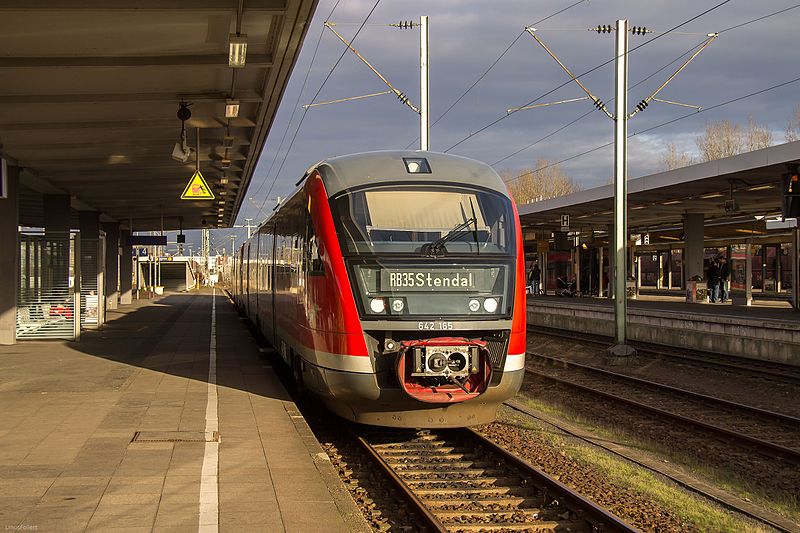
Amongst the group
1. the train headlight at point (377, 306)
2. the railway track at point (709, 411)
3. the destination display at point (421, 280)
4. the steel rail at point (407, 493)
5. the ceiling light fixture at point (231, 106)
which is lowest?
the railway track at point (709, 411)

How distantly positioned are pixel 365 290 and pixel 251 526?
3.54 metres

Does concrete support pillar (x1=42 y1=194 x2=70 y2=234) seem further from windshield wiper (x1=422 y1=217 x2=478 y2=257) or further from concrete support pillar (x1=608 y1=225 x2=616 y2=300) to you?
concrete support pillar (x1=608 y1=225 x2=616 y2=300)

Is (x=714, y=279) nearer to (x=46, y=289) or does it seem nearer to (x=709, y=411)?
(x=709, y=411)

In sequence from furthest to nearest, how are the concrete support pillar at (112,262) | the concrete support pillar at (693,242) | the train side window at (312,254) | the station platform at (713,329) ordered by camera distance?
the concrete support pillar at (112,262), the concrete support pillar at (693,242), the station platform at (713,329), the train side window at (312,254)

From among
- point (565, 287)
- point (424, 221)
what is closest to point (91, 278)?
point (424, 221)

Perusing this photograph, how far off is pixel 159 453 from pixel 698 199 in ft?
71.6

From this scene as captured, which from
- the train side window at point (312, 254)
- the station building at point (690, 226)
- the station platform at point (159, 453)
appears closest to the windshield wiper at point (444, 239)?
the train side window at point (312, 254)

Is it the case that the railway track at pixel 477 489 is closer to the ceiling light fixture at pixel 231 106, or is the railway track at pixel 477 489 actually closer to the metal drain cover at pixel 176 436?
the metal drain cover at pixel 176 436

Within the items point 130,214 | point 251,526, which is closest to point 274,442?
point 251,526

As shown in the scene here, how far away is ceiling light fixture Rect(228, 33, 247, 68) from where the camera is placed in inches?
406

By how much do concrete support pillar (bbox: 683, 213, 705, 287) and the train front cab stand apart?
2258cm

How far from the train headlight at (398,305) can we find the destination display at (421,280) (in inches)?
5.0

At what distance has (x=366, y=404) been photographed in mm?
8781

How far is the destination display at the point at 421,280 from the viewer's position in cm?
881
